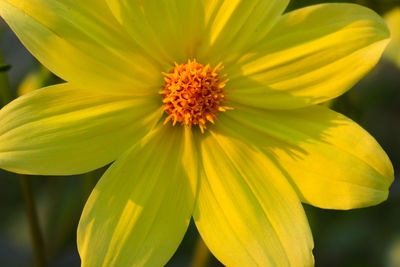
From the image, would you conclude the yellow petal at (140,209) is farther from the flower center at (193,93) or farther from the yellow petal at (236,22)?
the yellow petal at (236,22)

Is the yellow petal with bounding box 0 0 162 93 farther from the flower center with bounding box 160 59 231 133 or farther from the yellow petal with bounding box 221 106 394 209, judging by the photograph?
the yellow petal with bounding box 221 106 394 209

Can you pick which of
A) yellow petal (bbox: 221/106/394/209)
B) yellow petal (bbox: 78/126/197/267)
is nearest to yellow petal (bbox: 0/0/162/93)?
yellow petal (bbox: 78/126/197/267)

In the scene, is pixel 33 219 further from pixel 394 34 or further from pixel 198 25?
pixel 394 34

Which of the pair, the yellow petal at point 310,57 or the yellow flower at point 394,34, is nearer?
the yellow petal at point 310,57

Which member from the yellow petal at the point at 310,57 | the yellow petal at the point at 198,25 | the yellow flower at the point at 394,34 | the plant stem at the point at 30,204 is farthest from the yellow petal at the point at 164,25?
the yellow flower at the point at 394,34

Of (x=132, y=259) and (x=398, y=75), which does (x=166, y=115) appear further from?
(x=398, y=75)

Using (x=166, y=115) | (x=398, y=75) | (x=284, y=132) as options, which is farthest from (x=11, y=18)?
(x=398, y=75)
